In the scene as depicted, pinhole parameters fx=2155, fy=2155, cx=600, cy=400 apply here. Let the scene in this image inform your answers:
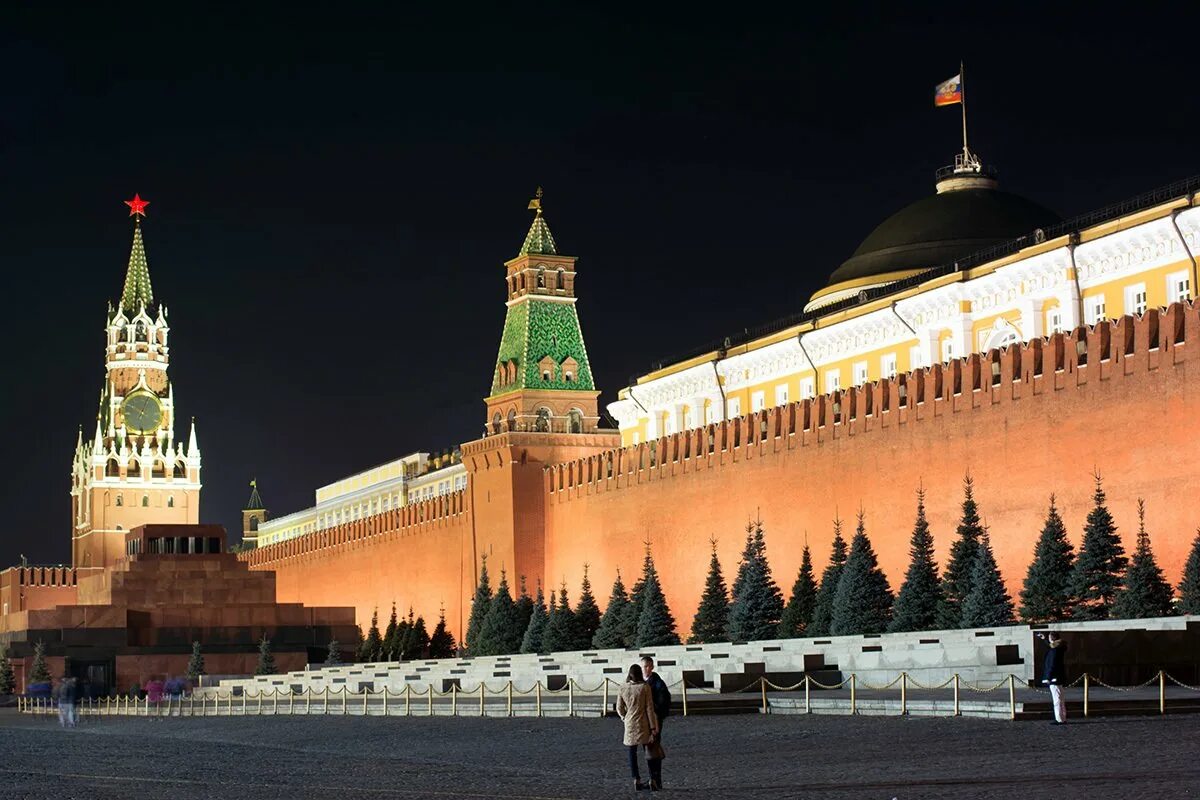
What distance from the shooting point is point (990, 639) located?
18406mm

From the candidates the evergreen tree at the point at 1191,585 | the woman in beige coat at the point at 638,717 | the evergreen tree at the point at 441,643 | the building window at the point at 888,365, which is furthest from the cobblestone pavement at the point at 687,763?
the evergreen tree at the point at 441,643

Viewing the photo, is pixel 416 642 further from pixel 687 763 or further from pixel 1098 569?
pixel 687 763

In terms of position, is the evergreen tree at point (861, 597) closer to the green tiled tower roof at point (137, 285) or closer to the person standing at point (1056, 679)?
the person standing at point (1056, 679)

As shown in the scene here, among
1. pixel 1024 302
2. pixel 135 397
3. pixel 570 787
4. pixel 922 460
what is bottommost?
pixel 570 787

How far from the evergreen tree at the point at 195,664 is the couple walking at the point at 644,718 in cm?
2876

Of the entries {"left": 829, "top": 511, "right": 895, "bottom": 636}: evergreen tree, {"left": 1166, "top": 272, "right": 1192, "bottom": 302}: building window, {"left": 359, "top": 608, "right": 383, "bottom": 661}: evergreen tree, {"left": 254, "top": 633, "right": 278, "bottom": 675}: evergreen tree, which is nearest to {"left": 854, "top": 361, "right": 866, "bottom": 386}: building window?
{"left": 1166, "top": 272, "right": 1192, "bottom": 302}: building window

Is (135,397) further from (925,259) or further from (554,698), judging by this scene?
(554,698)

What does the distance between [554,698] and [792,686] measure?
312 cm

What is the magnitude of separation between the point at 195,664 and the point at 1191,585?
24.4m

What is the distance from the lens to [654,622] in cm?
3023

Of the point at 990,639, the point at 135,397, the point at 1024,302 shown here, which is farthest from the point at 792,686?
the point at 135,397

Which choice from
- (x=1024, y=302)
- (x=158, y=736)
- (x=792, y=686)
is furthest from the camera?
(x=1024, y=302)

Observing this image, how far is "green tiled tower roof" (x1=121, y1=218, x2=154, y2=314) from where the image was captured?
298ft

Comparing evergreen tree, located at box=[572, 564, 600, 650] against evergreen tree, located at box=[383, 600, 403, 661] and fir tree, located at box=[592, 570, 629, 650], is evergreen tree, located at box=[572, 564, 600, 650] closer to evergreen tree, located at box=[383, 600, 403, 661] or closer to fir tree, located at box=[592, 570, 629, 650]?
fir tree, located at box=[592, 570, 629, 650]
